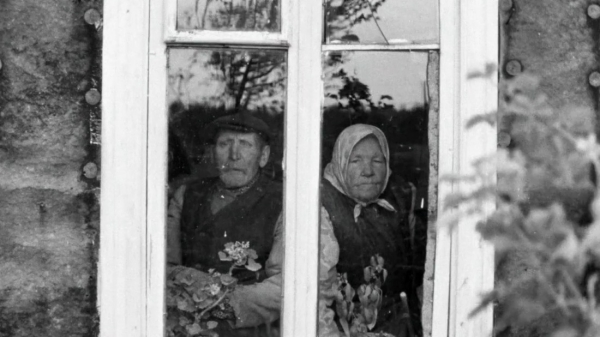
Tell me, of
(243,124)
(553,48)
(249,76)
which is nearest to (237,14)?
(249,76)

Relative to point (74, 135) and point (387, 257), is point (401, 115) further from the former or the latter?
point (74, 135)

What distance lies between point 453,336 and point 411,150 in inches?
25.8

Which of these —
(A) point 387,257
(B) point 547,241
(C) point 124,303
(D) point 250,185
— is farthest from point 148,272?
(B) point 547,241

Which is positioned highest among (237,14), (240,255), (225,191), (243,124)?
(237,14)

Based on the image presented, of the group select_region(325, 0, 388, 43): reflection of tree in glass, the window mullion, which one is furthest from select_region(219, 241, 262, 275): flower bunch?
select_region(325, 0, 388, 43): reflection of tree in glass

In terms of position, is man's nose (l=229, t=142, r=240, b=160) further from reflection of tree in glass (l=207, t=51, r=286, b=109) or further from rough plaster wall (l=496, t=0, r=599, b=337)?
rough plaster wall (l=496, t=0, r=599, b=337)

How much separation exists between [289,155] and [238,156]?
18cm

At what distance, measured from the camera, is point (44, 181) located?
348cm

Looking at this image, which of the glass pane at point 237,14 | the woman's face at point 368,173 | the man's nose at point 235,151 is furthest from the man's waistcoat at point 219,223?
the glass pane at point 237,14

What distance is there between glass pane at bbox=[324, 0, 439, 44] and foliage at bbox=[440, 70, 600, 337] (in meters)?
0.35

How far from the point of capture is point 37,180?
3.48 metres

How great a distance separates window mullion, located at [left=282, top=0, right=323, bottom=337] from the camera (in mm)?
3494

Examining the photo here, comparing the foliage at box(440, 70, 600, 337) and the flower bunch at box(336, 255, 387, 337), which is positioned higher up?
the foliage at box(440, 70, 600, 337)

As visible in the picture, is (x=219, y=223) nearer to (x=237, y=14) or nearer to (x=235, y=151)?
(x=235, y=151)
